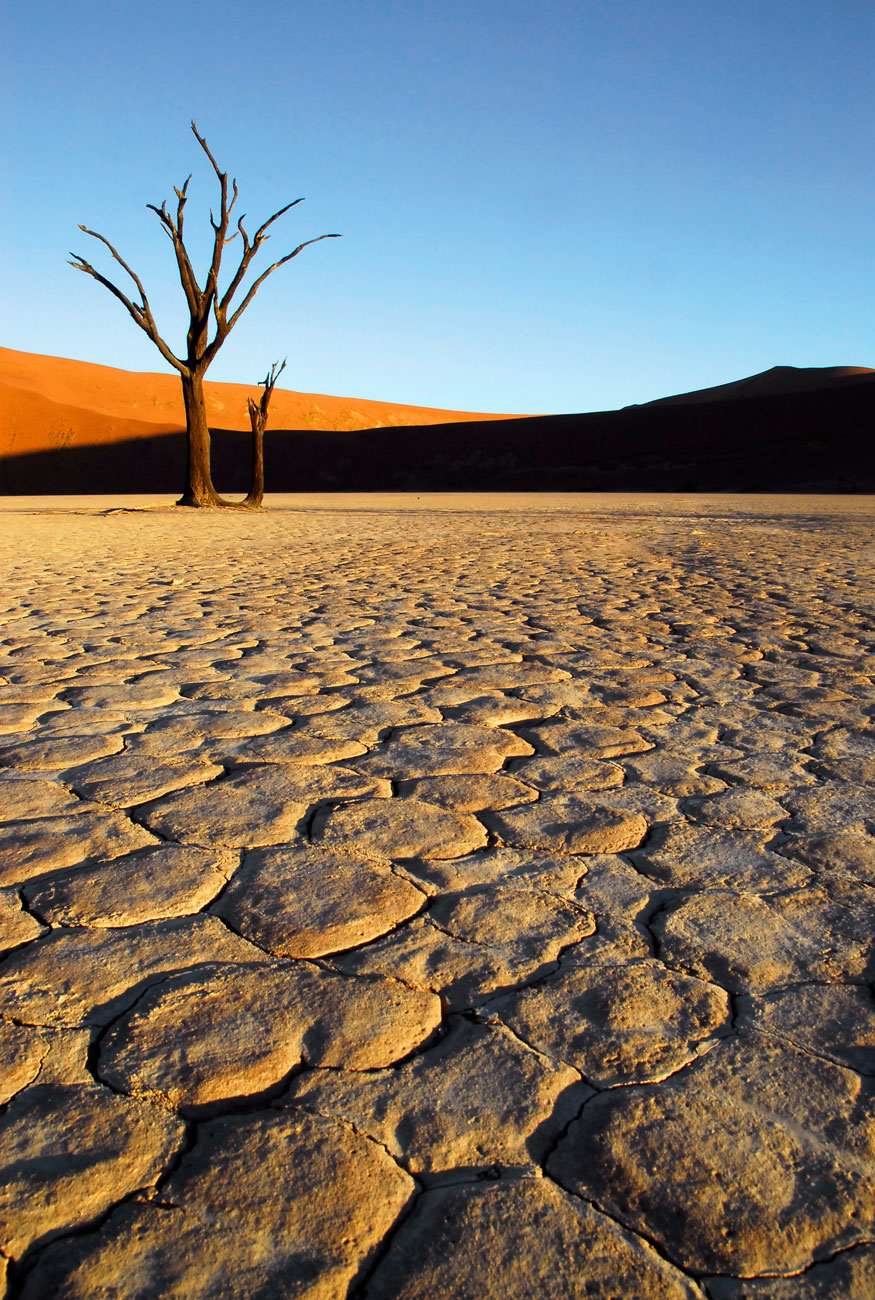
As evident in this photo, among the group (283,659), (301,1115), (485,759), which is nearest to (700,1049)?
(301,1115)

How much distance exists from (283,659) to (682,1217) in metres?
2.80

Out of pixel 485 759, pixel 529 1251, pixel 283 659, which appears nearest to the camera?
pixel 529 1251

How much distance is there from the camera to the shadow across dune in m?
36.5

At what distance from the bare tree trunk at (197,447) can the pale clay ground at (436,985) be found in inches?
526

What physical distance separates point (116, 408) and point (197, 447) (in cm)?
4698

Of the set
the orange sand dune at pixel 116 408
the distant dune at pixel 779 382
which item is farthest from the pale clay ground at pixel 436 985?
the distant dune at pixel 779 382

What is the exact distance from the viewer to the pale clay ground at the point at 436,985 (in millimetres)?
945

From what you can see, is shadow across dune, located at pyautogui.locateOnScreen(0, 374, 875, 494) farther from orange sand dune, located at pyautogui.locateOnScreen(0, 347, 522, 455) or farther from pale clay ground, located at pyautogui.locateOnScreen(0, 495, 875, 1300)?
pale clay ground, located at pyautogui.locateOnScreen(0, 495, 875, 1300)

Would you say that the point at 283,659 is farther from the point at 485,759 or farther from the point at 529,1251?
the point at 529,1251

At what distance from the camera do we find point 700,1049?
1.22m

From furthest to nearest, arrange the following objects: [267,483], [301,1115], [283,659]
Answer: [267,483] < [283,659] < [301,1115]

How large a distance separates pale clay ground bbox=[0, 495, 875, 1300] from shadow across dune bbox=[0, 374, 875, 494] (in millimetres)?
33172

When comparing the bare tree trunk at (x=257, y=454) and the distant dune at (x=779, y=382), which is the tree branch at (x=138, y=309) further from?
the distant dune at (x=779, y=382)

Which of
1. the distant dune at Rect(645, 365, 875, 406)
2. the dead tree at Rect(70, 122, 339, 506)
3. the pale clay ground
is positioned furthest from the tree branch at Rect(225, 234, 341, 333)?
the distant dune at Rect(645, 365, 875, 406)
